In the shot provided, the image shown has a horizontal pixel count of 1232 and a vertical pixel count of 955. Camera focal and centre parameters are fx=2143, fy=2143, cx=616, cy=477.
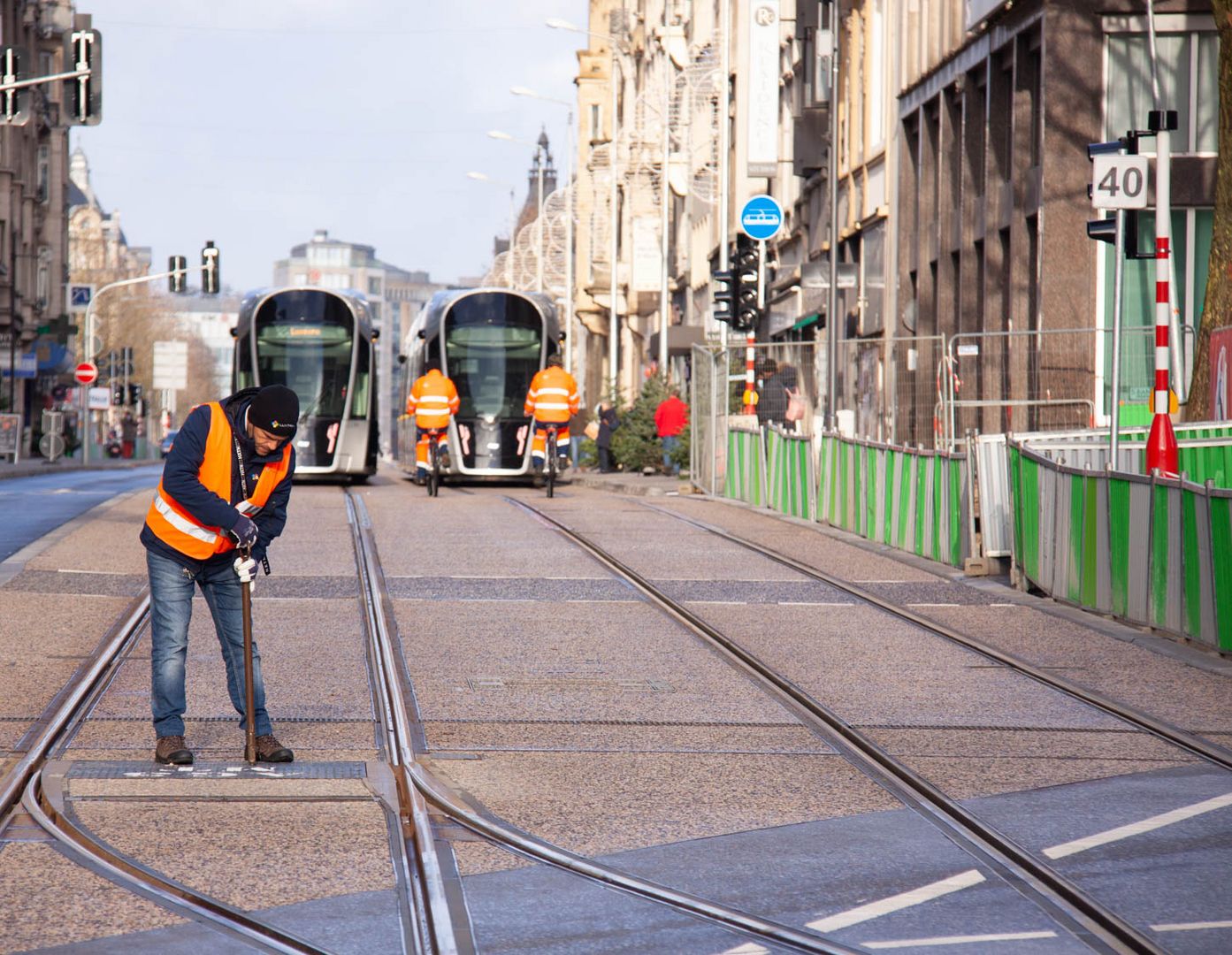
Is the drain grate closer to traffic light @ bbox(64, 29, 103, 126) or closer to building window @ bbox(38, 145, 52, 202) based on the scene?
traffic light @ bbox(64, 29, 103, 126)

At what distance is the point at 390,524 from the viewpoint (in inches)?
911

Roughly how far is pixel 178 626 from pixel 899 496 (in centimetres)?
1271

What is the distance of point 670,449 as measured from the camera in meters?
38.9

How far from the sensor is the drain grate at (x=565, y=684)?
1055 cm

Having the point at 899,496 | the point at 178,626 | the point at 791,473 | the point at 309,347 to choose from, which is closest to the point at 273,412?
the point at 178,626

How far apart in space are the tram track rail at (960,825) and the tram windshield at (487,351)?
22.2 meters

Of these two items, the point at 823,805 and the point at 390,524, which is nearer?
the point at 823,805

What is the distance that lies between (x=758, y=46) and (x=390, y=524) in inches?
1105

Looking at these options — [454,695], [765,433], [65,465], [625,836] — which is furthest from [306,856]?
[65,465]

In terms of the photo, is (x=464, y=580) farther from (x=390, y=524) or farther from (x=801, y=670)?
(x=390, y=524)

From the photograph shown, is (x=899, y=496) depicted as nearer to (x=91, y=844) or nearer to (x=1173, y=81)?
(x=1173, y=81)

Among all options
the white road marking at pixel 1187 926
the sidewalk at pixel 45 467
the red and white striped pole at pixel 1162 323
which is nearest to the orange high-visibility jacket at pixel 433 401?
the red and white striped pole at pixel 1162 323

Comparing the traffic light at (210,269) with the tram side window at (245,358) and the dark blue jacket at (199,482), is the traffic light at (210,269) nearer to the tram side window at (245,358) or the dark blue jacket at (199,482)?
the tram side window at (245,358)

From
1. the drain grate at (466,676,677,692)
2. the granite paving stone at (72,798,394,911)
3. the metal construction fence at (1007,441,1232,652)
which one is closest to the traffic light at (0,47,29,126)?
the metal construction fence at (1007,441,1232,652)
